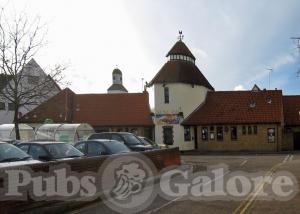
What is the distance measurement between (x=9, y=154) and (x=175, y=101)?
41.3 meters

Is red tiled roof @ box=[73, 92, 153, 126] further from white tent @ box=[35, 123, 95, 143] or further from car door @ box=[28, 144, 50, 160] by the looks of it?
car door @ box=[28, 144, 50, 160]

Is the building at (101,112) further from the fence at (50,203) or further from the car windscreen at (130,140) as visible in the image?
the fence at (50,203)

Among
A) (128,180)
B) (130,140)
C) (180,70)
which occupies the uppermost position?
(180,70)

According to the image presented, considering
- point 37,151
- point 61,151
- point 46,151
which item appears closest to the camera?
point 46,151

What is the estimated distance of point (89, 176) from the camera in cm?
1738

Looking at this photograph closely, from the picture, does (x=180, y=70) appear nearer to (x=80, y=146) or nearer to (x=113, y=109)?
(x=113, y=109)

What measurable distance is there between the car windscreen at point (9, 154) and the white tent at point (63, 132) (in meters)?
26.5

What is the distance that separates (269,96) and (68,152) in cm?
4157

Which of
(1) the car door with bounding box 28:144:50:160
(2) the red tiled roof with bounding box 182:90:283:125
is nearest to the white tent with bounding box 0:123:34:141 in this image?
(2) the red tiled roof with bounding box 182:90:283:125

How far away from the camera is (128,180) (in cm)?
2000

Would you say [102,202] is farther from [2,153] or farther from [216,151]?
[216,151]

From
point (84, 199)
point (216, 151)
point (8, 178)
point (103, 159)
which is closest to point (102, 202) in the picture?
point (84, 199)

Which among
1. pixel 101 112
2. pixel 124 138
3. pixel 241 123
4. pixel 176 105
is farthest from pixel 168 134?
pixel 124 138

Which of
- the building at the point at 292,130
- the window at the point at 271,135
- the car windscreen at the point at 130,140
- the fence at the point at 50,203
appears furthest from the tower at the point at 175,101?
the fence at the point at 50,203
